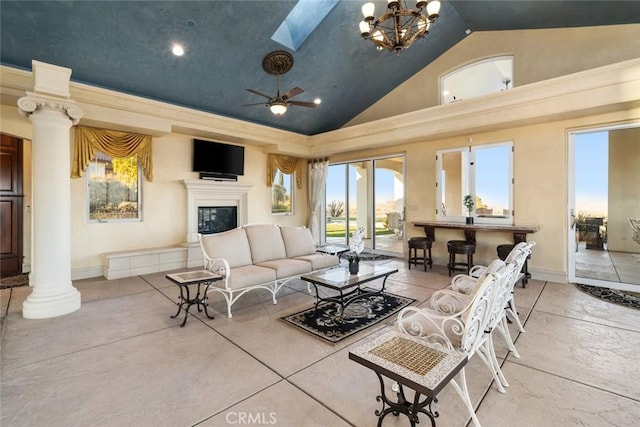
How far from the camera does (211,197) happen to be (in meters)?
6.65

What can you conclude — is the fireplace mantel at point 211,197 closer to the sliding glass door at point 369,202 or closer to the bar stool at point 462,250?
the sliding glass door at point 369,202

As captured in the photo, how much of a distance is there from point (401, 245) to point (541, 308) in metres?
3.77

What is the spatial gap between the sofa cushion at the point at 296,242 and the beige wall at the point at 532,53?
4.23 metres

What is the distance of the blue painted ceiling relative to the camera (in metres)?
3.86

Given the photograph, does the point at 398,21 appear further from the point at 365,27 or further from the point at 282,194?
the point at 282,194

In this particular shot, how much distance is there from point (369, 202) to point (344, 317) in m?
4.88

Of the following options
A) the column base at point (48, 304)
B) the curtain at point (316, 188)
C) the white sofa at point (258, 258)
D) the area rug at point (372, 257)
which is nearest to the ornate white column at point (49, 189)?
the column base at point (48, 304)

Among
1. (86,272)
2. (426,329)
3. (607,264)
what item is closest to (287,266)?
(426,329)

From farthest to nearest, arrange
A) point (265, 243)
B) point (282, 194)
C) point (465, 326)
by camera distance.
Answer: point (282, 194) < point (265, 243) < point (465, 326)

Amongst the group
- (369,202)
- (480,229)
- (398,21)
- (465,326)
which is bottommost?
(465,326)

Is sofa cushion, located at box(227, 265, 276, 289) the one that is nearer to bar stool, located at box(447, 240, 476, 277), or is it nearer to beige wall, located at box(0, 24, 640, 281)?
beige wall, located at box(0, 24, 640, 281)

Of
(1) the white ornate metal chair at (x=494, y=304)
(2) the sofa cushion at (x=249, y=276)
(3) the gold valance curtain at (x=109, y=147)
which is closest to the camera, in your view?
(1) the white ornate metal chair at (x=494, y=304)

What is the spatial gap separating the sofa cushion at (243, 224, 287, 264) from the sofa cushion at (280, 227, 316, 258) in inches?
4.2

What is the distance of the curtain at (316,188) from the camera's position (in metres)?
8.32
